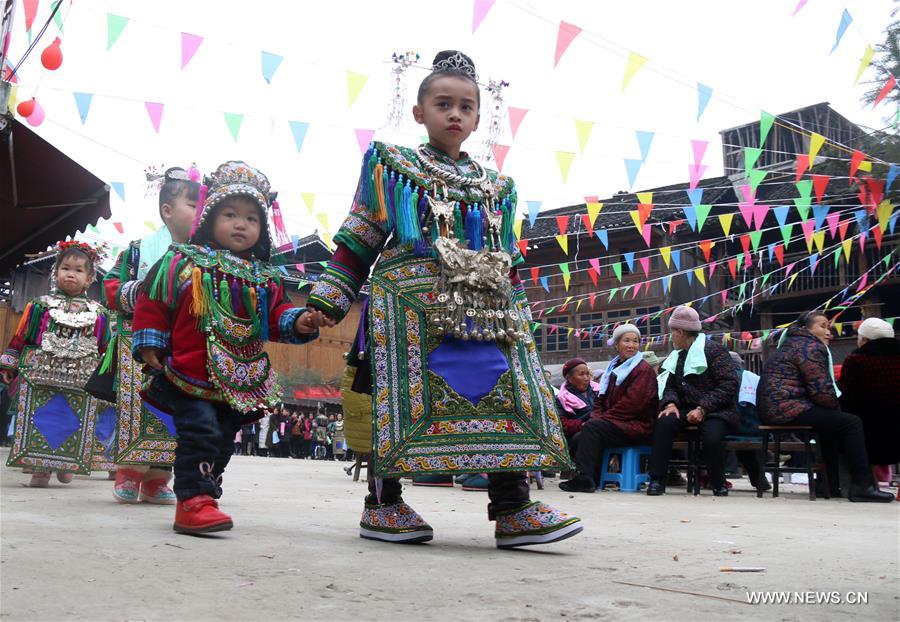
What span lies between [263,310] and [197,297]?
1.00ft

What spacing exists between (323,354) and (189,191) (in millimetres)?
31380

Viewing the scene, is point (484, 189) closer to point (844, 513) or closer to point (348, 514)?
point (348, 514)

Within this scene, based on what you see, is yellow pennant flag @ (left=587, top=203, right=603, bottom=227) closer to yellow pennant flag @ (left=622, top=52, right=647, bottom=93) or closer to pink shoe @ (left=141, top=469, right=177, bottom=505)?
yellow pennant flag @ (left=622, top=52, right=647, bottom=93)

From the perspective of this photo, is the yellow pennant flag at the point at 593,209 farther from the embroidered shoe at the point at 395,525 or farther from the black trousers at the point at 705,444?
the embroidered shoe at the point at 395,525

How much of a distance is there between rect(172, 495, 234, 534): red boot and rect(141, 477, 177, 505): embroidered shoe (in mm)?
1685

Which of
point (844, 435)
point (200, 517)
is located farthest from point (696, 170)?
point (200, 517)

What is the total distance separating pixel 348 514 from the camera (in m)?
4.77

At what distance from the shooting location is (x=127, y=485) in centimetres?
509

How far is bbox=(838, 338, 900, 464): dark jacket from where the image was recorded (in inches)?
280

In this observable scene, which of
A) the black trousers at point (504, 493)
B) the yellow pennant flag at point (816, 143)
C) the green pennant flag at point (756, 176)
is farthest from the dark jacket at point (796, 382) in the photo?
the black trousers at point (504, 493)

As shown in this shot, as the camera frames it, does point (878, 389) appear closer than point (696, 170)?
Yes

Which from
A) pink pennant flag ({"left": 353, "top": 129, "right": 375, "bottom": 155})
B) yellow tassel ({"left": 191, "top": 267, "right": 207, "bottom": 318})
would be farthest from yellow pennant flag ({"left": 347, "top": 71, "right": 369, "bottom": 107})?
yellow tassel ({"left": 191, "top": 267, "right": 207, "bottom": 318})

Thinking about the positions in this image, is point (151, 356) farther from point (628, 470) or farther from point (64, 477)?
point (628, 470)

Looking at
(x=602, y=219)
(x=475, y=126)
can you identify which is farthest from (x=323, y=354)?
(x=475, y=126)
